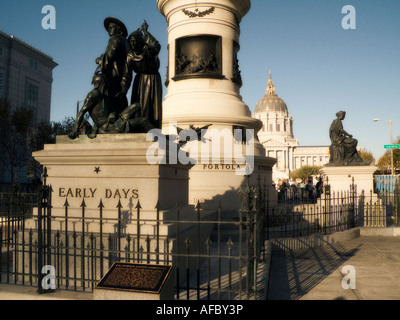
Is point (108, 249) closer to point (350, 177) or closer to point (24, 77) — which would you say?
point (350, 177)

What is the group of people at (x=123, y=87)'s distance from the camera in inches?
290

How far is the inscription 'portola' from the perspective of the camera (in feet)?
21.6

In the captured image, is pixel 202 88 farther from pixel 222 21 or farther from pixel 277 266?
pixel 277 266

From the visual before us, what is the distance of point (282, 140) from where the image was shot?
162 metres

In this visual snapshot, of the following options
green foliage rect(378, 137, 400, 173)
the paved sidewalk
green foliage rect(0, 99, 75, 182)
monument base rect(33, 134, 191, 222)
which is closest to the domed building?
green foliage rect(378, 137, 400, 173)

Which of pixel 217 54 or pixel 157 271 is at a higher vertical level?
pixel 217 54

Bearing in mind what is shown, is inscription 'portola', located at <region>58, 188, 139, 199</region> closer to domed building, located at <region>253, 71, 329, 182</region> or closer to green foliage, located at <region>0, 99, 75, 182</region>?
green foliage, located at <region>0, 99, 75, 182</region>

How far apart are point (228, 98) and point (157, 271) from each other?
11.2 metres

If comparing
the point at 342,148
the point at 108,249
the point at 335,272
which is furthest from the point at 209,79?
the point at 108,249

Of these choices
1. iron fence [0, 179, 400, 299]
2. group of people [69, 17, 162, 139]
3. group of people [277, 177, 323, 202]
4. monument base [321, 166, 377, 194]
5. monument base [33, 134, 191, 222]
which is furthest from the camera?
monument base [321, 166, 377, 194]

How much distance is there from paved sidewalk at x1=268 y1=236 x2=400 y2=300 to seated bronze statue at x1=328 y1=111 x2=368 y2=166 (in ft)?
19.7

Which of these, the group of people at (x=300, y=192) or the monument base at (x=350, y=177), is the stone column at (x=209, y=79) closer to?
the group of people at (x=300, y=192)

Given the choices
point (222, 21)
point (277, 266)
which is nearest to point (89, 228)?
point (277, 266)
